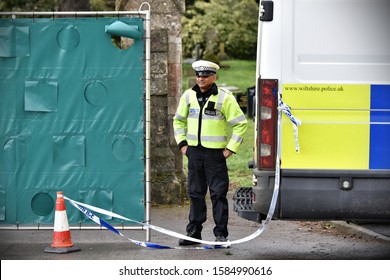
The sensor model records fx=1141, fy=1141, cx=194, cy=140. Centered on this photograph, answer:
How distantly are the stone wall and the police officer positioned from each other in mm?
3019

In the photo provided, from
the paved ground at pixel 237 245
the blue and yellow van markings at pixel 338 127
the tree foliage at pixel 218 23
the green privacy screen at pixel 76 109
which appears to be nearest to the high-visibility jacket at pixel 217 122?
the green privacy screen at pixel 76 109

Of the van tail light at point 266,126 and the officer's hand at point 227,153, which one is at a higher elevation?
the van tail light at point 266,126

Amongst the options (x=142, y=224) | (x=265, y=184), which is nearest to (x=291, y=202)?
(x=265, y=184)

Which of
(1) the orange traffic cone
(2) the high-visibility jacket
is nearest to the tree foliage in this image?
(2) the high-visibility jacket

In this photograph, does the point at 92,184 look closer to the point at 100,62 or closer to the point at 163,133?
the point at 100,62

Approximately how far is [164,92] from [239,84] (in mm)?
22753

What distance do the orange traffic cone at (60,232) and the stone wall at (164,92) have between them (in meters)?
3.40

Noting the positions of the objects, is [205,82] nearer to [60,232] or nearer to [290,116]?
[290,116]

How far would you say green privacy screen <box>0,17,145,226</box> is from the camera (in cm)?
1120

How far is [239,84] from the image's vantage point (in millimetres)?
36906

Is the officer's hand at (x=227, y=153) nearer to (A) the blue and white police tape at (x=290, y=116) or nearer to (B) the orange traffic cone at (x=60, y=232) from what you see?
(A) the blue and white police tape at (x=290, y=116)

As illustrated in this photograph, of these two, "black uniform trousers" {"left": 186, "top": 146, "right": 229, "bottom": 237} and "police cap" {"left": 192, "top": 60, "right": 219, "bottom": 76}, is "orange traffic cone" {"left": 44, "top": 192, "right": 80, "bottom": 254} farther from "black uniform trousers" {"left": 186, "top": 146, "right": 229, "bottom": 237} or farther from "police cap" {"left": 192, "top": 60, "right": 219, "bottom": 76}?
Result: "police cap" {"left": 192, "top": 60, "right": 219, "bottom": 76}

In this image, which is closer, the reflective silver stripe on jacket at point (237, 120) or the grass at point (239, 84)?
the reflective silver stripe on jacket at point (237, 120)

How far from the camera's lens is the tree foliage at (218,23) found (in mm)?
42594
